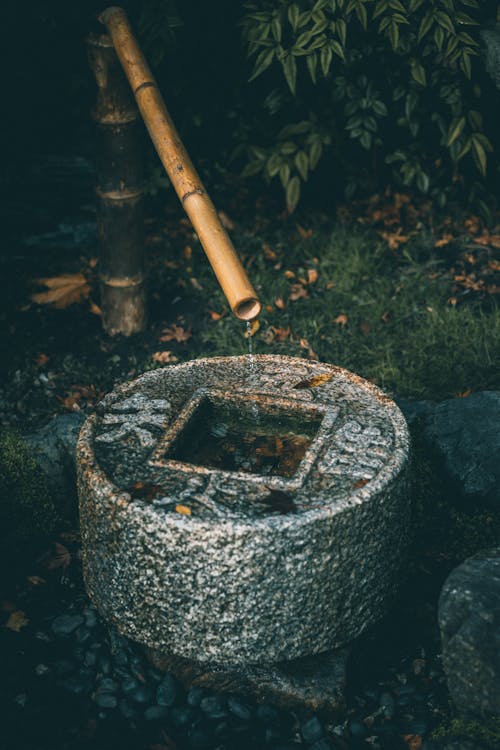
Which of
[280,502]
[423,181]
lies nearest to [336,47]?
[423,181]

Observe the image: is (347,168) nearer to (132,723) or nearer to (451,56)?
(451,56)

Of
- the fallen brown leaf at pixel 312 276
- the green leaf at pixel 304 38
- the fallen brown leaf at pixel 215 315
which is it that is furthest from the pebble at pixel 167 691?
the green leaf at pixel 304 38

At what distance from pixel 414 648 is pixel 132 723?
1059 millimetres

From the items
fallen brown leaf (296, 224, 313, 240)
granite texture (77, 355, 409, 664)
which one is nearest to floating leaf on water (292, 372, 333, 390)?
granite texture (77, 355, 409, 664)

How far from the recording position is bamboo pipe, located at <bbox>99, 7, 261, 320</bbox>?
9.51 feet

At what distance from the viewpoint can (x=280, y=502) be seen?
8.30 ft

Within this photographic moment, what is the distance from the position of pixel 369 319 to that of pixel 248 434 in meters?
1.78

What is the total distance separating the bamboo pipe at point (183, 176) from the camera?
2898 millimetres

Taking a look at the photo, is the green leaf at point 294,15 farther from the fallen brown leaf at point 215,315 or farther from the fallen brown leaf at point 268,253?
the fallen brown leaf at point 215,315

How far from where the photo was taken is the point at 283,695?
2.71m

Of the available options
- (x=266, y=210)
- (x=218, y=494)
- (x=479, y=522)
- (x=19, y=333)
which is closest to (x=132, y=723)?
(x=218, y=494)

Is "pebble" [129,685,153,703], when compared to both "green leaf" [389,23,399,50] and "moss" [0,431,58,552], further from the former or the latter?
"green leaf" [389,23,399,50]

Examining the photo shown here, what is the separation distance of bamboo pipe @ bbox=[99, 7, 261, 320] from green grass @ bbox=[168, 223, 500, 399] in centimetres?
146

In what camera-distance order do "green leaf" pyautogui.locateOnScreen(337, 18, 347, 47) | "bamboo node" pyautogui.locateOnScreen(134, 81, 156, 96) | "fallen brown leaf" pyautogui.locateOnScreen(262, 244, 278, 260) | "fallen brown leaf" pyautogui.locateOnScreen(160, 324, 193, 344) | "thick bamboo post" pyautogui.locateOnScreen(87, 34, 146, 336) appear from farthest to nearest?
"fallen brown leaf" pyautogui.locateOnScreen(262, 244, 278, 260)
"fallen brown leaf" pyautogui.locateOnScreen(160, 324, 193, 344)
"green leaf" pyautogui.locateOnScreen(337, 18, 347, 47)
"thick bamboo post" pyautogui.locateOnScreen(87, 34, 146, 336)
"bamboo node" pyautogui.locateOnScreen(134, 81, 156, 96)
